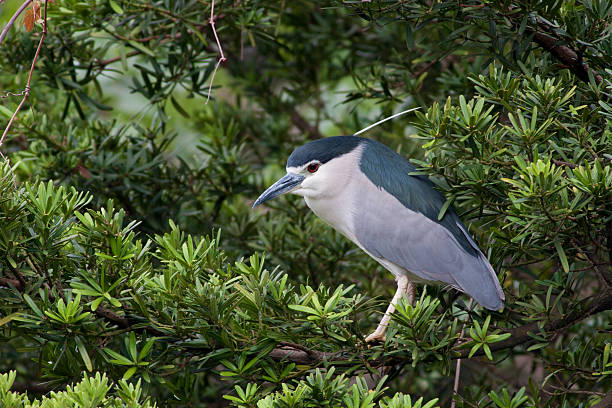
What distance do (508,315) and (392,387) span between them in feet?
3.14

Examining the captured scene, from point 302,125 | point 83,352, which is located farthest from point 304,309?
point 302,125

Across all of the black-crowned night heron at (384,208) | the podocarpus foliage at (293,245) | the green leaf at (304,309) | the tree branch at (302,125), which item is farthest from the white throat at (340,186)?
the tree branch at (302,125)

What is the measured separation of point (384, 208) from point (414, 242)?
0.48ft

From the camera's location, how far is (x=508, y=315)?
6.40ft

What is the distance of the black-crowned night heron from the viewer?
6.90ft

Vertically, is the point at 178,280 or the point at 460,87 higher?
the point at 178,280

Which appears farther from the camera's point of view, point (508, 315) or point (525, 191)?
point (508, 315)

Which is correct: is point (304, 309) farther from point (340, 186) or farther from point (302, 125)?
point (302, 125)

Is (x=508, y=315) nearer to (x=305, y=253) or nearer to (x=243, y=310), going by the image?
(x=243, y=310)

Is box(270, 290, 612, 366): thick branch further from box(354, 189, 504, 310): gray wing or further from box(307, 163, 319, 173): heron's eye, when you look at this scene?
box(307, 163, 319, 173): heron's eye

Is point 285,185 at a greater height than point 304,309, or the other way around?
point 304,309

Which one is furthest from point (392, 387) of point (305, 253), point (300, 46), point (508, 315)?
point (300, 46)

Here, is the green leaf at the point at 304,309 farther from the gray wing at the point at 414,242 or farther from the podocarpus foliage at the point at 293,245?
the gray wing at the point at 414,242

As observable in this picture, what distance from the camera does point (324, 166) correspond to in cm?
222
